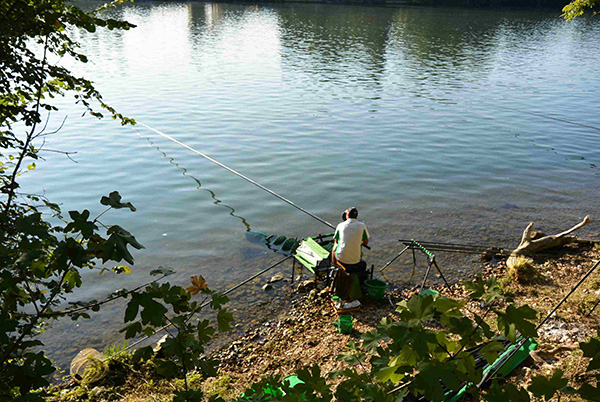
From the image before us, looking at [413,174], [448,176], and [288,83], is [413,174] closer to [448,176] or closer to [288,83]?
[448,176]

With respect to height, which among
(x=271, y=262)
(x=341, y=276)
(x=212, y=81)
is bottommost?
(x=271, y=262)

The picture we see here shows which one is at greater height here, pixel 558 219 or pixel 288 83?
pixel 288 83

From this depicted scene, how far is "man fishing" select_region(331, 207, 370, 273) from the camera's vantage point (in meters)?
8.71

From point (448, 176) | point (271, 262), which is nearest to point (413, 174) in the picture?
point (448, 176)

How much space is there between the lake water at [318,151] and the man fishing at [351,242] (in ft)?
7.42

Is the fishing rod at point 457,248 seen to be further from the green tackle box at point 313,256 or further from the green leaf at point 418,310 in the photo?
the green leaf at point 418,310

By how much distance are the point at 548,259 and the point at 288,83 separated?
23655 millimetres

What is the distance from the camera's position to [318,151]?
19438mm

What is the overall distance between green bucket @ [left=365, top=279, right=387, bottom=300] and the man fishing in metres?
0.31

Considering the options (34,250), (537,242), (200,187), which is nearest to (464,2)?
(200,187)

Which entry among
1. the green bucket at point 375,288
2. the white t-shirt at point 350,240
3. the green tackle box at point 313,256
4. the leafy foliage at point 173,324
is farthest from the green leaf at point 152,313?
the green tackle box at point 313,256

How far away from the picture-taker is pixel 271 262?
11297mm

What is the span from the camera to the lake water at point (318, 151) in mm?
12805

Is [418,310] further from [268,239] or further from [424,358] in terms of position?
[268,239]
